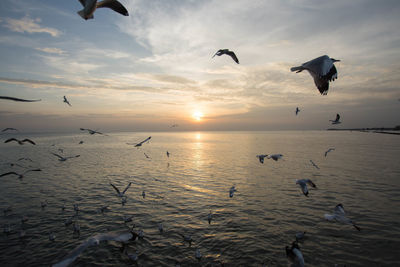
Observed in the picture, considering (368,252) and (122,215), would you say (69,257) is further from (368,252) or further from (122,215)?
(368,252)

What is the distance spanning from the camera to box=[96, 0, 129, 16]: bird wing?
4.93m

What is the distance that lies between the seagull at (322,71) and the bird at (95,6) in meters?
5.32

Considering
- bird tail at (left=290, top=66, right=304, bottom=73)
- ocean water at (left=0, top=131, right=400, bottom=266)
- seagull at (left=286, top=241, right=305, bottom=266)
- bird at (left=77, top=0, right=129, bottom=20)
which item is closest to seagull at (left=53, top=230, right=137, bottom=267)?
ocean water at (left=0, top=131, right=400, bottom=266)

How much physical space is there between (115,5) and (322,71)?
577 cm

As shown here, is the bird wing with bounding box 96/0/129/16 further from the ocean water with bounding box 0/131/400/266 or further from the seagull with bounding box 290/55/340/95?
the ocean water with bounding box 0/131/400/266

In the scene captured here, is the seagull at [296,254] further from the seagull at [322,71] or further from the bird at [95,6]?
the bird at [95,6]

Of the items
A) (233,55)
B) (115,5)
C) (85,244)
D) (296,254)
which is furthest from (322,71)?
(85,244)

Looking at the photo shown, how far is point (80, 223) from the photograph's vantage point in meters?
11.5

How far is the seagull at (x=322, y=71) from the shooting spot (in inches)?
227

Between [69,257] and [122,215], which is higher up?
[69,257]

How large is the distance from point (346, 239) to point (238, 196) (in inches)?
299

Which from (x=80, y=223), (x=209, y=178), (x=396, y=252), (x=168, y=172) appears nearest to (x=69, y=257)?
(x=80, y=223)

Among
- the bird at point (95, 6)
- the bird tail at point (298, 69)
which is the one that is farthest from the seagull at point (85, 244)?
the bird tail at point (298, 69)

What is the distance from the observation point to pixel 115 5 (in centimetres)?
497
